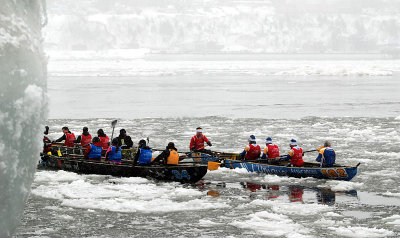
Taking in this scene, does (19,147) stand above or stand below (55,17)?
below

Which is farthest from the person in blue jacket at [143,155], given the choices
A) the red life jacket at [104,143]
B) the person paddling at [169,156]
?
the red life jacket at [104,143]

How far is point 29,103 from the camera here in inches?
241

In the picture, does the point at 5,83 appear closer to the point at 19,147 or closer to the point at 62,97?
the point at 19,147

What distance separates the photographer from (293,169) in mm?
15586

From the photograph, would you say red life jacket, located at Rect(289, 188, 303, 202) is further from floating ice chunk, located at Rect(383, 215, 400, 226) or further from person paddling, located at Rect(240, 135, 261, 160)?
person paddling, located at Rect(240, 135, 261, 160)

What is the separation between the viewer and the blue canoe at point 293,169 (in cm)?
1489

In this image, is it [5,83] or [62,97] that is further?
[62,97]

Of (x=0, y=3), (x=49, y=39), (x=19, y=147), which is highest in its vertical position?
(x=49, y=39)

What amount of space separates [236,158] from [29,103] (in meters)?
11.6

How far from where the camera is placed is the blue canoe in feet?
48.9

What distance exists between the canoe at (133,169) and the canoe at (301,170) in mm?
1730

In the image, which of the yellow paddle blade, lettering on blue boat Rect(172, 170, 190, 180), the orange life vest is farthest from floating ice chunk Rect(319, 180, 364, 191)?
the orange life vest

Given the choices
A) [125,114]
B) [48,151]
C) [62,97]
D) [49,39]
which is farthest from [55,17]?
[48,151]

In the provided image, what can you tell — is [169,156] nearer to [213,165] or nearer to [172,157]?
[172,157]
